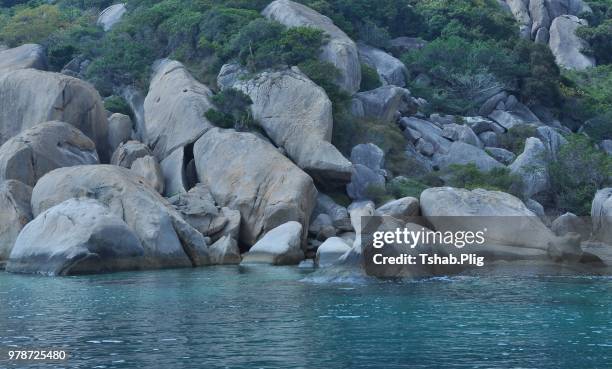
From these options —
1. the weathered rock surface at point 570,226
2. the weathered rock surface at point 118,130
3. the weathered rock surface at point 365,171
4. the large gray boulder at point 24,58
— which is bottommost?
the weathered rock surface at point 570,226

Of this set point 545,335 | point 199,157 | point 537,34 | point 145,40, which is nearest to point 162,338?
point 545,335

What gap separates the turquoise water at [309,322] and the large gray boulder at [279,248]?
14.7 feet

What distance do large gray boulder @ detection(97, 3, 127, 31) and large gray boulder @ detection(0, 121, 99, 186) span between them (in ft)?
76.9

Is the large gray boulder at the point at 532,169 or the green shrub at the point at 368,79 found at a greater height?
the green shrub at the point at 368,79

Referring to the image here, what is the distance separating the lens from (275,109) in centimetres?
3925

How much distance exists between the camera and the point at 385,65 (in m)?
51.3

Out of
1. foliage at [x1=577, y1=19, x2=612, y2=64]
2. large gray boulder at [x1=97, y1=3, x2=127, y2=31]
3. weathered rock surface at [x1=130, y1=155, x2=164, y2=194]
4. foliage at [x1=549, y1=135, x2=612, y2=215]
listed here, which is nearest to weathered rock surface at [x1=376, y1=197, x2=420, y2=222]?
weathered rock surface at [x1=130, y1=155, x2=164, y2=194]

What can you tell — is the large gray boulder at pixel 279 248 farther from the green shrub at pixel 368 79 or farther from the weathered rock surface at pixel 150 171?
the green shrub at pixel 368 79

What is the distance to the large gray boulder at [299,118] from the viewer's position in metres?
36.3

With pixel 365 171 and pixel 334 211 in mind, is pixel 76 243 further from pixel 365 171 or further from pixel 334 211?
pixel 365 171

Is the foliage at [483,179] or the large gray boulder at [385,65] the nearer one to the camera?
the foliage at [483,179]

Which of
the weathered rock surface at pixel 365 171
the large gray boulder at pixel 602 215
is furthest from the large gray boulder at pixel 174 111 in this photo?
the large gray boulder at pixel 602 215

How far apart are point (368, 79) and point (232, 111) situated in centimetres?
1043

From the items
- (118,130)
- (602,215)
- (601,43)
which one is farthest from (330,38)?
(601,43)
